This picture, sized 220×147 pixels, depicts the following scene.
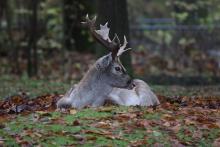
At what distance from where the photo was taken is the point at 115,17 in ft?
59.1

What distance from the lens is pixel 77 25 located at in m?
25.8

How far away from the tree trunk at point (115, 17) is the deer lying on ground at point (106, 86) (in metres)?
4.85

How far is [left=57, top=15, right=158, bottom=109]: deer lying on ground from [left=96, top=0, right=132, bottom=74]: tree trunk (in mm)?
4851

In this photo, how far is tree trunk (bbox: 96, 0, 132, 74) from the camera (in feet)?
58.5

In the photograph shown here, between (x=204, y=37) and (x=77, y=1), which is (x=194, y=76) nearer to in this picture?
(x=204, y=37)

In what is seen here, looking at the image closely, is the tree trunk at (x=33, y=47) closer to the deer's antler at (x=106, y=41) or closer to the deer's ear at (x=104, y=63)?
the deer's antler at (x=106, y=41)

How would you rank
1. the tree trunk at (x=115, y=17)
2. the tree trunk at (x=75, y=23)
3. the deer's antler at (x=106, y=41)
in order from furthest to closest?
the tree trunk at (x=75, y=23) → the tree trunk at (x=115, y=17) → the deer's antler at (x=106, y=41)

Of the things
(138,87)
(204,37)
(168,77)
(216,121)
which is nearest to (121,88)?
(138,87)

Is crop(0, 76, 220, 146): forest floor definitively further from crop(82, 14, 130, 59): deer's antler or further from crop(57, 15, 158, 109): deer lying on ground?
crop(82, 14, 130, 59): deer's antler

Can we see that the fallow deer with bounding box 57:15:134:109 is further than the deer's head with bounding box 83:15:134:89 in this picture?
No

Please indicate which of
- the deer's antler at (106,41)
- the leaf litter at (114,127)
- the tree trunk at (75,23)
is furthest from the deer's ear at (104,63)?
the tree trunk at (75,23)

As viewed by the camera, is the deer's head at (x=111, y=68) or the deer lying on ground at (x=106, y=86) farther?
the deer's head at (x=111, y=68)

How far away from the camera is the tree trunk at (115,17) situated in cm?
1784

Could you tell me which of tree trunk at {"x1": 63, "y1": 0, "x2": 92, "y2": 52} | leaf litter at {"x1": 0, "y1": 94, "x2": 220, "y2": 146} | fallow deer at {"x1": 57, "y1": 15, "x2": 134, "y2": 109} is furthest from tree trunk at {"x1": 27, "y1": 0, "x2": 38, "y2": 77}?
leaf litter at {"x1": 0, "y1": 94, "x2": 220, "y2": 146}
